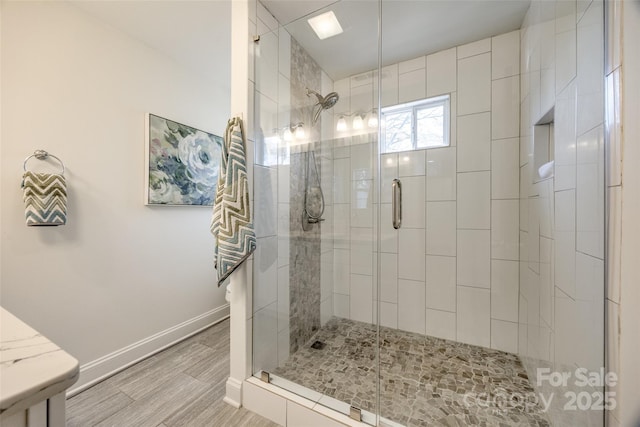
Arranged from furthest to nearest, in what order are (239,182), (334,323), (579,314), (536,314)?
1. (334,323)
2. (536,314)
3. (239,182)
4. (579,314)

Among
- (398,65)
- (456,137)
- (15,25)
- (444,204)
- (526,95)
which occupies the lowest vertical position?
(444,204)

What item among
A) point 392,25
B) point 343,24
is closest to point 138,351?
point 343,24

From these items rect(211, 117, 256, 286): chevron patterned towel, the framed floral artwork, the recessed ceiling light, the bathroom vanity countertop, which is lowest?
the bathroom vanity countertop

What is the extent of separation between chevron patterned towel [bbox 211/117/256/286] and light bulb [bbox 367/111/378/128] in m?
0.91

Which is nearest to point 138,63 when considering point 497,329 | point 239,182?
point 239,182

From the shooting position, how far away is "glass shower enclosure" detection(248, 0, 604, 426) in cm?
139

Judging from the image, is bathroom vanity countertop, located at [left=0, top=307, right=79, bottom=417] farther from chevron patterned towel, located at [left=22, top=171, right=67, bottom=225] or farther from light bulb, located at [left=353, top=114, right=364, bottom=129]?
→ light bulb, located at [left=353, top=114, right=364, bottom=129]

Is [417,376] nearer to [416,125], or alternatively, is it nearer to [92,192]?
[416,125]

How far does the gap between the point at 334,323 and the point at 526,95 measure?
85.1 inches

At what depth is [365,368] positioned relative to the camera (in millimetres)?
1630

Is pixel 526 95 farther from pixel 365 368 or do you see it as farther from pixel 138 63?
pixel 138 63

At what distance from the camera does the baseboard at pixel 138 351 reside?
1.56m

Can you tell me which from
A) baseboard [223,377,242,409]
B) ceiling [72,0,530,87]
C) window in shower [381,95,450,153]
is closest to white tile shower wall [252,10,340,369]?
baseboard [223,377,242,409]

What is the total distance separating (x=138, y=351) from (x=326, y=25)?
8.75ft
